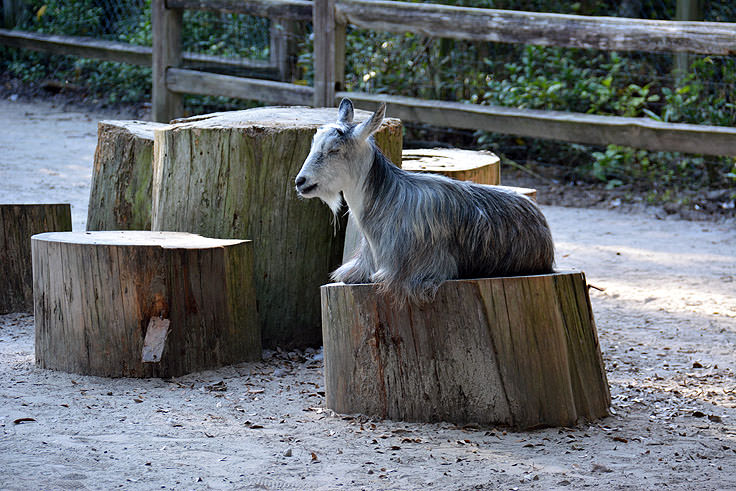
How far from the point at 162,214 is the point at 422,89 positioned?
627cm

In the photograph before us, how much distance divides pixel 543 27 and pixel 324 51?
238 centimetres

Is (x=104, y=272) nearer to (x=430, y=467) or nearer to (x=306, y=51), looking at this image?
(x=430, y=467)

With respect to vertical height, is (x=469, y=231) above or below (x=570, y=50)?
below

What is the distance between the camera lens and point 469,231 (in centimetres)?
373

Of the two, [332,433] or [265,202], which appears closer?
[332,433]

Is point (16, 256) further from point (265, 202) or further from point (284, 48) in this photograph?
point (284, 48)

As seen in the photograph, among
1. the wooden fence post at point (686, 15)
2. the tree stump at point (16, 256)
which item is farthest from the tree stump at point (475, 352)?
the wooden fence post at point (686, 15)

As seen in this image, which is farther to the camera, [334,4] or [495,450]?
[334,4]

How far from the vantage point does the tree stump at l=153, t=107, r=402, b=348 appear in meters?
4.74

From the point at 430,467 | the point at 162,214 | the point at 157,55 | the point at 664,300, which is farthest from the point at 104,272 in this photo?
the point at 157,55

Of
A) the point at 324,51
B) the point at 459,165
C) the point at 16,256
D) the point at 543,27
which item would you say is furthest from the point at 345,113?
the point at 324,51

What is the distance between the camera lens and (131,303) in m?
4.23

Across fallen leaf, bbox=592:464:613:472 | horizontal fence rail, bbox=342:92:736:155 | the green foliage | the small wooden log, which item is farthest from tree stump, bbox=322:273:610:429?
the green foliage

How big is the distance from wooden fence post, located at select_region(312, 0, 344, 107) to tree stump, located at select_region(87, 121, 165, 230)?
3.92 meters
